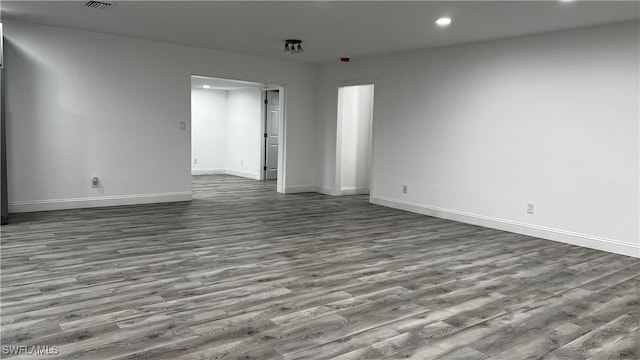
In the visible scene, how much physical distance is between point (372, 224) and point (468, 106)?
2079 millimetres

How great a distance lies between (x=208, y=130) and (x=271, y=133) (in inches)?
77.6

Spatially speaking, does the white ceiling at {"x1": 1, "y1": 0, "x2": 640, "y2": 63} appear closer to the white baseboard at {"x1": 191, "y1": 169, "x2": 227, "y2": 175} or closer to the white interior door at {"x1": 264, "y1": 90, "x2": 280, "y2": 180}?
the white interior door at {"x1": 264, "y1": 90, "x2": 280, "y2": 180}

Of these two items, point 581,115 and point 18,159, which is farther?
point 18,159

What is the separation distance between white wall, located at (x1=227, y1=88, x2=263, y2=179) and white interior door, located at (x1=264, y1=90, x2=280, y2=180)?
17 centimetres

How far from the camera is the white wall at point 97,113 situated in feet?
19.7

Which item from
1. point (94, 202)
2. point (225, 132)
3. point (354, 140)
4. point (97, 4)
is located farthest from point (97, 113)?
point (225, 132)

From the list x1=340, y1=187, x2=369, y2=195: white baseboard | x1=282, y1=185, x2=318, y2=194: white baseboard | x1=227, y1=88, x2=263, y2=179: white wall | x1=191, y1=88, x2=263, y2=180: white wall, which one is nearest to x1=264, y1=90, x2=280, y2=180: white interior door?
x1=227, y1=88, x2=263, y2=179: white wall

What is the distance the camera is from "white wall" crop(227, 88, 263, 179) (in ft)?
37.0

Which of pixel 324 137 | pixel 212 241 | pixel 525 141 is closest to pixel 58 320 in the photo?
pixel 212 241

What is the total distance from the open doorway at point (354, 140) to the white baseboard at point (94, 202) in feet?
9.66

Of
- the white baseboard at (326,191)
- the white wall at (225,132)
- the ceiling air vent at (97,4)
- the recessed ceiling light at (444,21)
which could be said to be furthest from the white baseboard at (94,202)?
the recessed ceiling light at (444,21)

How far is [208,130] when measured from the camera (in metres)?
12.1

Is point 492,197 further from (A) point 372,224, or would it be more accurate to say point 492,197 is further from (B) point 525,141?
(A) point 372,224

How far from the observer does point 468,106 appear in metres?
6.32
